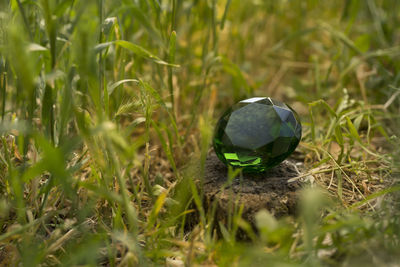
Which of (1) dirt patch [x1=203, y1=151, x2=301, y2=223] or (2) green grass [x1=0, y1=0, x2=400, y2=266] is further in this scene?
(1) dirt patch [x1=203, y1=151, x2=301, y2=223]

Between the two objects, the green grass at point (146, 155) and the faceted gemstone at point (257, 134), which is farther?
the faceted gemstone at point (257, 134)

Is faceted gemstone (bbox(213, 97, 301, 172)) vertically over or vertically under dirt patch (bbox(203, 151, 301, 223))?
over

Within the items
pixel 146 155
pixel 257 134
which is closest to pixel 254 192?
pixel 257 134

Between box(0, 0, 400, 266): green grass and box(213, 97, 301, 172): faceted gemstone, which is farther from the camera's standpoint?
box(213, 97, 301, 172): faceted gemstone

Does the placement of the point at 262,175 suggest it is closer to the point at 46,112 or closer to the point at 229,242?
the point at 229,242

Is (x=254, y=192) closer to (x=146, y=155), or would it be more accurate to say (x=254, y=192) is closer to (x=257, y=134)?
(x=257, y=134)
